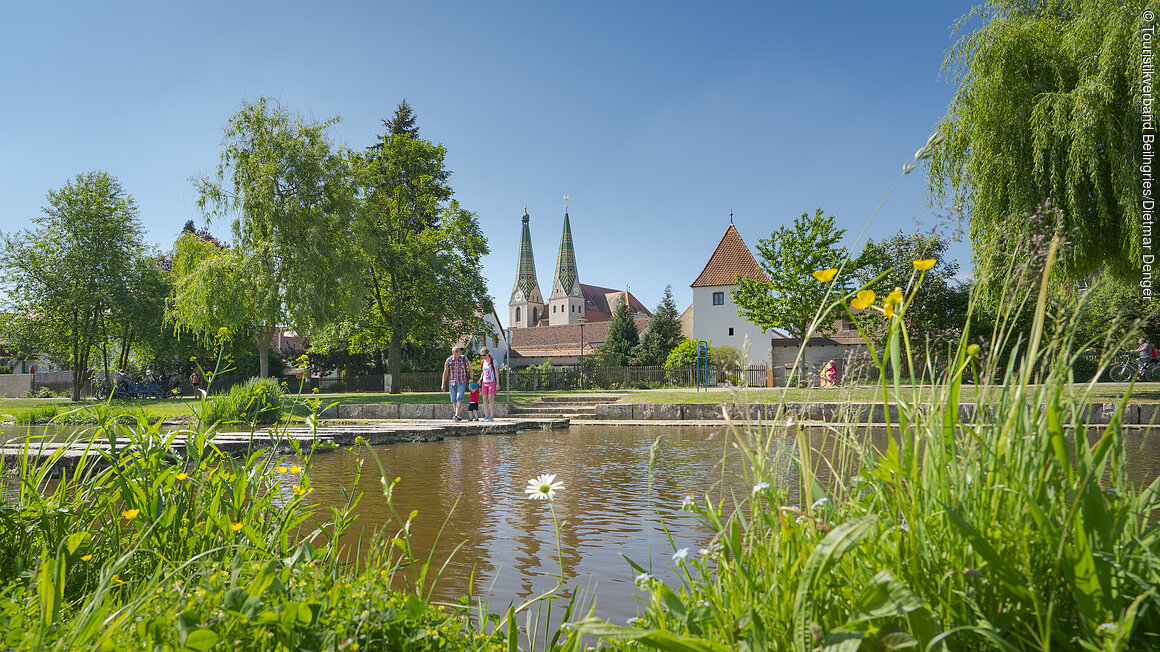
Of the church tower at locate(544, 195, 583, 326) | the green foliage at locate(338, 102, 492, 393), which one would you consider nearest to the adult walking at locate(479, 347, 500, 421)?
the green foliage at locate(338, 102, 492, 393)

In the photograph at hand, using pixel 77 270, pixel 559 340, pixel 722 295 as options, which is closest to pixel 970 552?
pixel 77 270

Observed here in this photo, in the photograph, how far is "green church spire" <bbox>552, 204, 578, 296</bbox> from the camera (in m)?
112

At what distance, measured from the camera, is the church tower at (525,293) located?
11644cm

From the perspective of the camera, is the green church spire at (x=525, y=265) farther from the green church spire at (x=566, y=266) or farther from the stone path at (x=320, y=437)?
the stone path at (x=320, y=437)

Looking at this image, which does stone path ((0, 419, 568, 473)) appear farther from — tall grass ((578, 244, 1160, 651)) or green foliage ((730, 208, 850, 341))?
green foliage ((730, 208, 850, 341))

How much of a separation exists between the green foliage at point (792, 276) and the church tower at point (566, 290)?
71.6 m

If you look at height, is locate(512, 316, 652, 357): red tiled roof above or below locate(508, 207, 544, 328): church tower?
below

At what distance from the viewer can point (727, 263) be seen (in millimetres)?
48406

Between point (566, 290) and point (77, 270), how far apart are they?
282 feet

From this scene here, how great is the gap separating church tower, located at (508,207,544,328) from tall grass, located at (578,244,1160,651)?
112984 millimetres

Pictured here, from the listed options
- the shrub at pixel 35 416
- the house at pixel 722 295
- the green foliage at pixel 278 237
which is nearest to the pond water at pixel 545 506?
the shrub at pixel 35 416

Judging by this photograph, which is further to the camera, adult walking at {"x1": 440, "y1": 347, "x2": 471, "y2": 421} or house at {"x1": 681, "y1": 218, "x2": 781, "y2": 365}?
house at {"x1": 681, "y1": 218, "x2": 781, "y2": 365}

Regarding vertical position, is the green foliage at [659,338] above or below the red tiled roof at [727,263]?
below

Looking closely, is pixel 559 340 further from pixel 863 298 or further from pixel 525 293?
pixel 863 298
